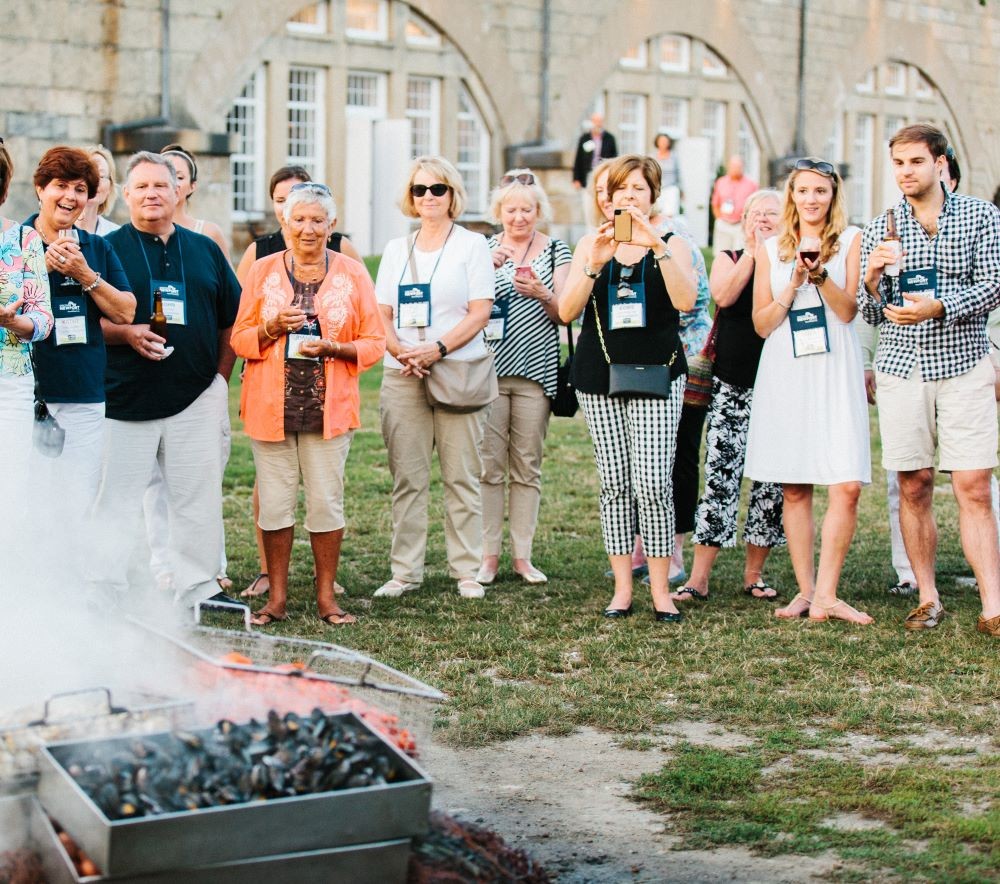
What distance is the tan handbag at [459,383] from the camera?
8039 millimetres

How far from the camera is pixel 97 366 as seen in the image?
22.0 feet

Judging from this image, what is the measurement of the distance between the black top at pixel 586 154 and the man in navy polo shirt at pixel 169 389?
66.1 feet

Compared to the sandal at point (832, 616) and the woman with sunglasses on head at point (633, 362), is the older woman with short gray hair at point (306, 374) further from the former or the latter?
the sandal at point (832, 616)

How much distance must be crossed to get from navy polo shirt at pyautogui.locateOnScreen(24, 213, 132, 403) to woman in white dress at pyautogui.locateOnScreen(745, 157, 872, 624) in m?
3.10

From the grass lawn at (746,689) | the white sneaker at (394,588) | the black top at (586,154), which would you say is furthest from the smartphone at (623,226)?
the black top at (586,154)

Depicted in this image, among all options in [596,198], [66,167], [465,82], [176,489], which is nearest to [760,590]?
[596,198]

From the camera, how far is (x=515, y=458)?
869 cm

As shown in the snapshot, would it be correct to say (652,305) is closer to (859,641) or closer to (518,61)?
(859,641)

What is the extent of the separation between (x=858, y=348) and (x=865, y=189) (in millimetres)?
31692

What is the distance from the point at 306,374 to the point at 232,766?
155 inches

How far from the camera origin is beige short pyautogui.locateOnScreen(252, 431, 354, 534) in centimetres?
759

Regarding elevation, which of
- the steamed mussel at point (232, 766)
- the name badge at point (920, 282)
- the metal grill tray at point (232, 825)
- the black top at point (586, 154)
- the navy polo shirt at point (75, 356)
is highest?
the black top at point (586, 154)

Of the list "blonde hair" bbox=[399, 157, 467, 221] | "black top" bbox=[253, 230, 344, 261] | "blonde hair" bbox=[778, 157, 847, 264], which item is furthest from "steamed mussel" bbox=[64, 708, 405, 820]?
"black top" bbox=[253, 230, 344, 261]

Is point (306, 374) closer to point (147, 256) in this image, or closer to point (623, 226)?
point (147, 256)
